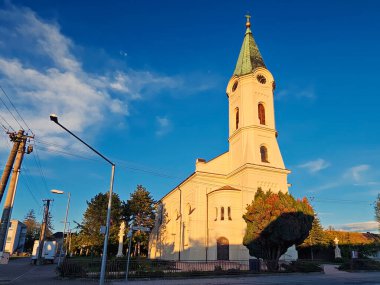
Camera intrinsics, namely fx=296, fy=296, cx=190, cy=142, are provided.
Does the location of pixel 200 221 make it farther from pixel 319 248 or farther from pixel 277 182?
pixel 319 248

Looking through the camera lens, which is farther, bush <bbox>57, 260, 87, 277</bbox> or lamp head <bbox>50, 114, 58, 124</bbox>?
bush <bbox>57, 260, 87, 277</bbox>

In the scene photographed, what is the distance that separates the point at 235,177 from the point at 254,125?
6811 millimetres

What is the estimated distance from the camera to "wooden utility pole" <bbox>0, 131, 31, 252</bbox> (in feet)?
64.5

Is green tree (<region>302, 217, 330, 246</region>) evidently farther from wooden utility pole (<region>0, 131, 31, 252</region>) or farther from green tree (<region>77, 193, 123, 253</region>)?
wooden utility pole (<region>0, 131, 31, 252</region>)

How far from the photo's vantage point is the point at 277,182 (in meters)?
34.6

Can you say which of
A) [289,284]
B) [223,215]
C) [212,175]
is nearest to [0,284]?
[289,284]

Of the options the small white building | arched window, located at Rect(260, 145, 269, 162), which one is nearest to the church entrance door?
arched window, located at Rect(260, 145, 269, 162)

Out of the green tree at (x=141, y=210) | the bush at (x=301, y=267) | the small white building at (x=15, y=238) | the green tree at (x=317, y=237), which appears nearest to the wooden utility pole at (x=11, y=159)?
the bush at (x=301, y=267)

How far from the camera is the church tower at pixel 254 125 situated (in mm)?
34469

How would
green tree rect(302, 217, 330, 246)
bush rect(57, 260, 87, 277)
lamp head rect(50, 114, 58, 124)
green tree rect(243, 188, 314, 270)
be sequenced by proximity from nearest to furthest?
lamp head rect(50, 114, 58, 124), bush rect(57, 260, 87, 277), green tree rect(243, 188, 314, 270), green tree rect(302, 217, 330, 246)

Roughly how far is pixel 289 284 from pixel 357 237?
3850cm

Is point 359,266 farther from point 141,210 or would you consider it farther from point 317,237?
point 141,210

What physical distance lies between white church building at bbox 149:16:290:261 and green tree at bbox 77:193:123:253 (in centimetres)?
1145

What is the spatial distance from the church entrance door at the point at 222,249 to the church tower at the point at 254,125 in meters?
6.92
